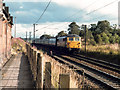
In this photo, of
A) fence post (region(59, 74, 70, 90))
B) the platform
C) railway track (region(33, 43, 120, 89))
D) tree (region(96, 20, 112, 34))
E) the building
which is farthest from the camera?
tree (region(96, 20, 112, 34))

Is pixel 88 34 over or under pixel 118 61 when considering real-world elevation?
over

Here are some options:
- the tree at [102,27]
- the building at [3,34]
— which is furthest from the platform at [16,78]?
the tree at [102,27]

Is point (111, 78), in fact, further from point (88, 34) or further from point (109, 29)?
point (109, 29)

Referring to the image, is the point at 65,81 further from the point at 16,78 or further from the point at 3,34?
the point at 3,34

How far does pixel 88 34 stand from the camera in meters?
73.9

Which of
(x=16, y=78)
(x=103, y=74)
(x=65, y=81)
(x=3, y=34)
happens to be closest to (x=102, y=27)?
(x=3, y=34)

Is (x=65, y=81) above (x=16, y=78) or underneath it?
above

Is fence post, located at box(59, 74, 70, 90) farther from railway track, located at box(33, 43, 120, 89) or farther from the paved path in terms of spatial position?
railway track, located at box(33, 43, 120, 89)

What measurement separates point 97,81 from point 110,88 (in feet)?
5.08

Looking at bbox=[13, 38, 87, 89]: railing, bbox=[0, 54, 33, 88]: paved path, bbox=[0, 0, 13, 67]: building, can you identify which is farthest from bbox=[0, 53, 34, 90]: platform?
bbox=[13, 38, 87, 89]: railing

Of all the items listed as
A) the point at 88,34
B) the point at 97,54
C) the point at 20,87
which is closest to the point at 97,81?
the point at 20,87

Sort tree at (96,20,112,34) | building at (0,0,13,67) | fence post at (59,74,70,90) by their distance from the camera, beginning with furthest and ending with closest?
tree at (96,20,112,34) < building at (0,0,13,67) < fence post at (59,74,70,90)

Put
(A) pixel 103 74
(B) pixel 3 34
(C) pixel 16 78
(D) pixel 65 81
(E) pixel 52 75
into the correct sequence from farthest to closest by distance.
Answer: (B) pixel 3 34 < (A) pixel 103 74 < (C) pixel 16 78 < (E) pixel 52 75 < (D) pixel 65 81

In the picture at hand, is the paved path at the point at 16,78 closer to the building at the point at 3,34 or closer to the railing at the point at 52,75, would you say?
the building at the point at 3,34
